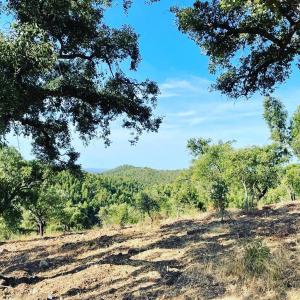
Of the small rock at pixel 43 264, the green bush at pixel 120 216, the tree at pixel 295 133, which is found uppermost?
the tree at pixel 295 133

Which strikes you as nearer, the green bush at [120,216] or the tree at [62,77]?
the tree at [62,77]

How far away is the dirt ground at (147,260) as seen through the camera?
9406 mm

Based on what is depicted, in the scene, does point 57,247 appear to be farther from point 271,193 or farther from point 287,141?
point 271,193

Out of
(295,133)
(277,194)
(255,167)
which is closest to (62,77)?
(255,167)

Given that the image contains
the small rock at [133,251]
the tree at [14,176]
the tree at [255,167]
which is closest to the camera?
the small rock at [133,251]

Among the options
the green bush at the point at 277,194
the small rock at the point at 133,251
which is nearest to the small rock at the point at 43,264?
the small rock at the point at 133,251

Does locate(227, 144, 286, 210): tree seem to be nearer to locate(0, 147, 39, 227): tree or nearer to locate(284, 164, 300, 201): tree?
locate(284, 164, 300, 201): tree

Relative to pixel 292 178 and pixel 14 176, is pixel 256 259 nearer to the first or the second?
pixel 14 176

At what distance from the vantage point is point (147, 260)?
1196cm

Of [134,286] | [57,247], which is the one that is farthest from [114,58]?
[57,247]

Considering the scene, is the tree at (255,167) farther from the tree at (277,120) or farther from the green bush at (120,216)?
the green bush at (120,216)

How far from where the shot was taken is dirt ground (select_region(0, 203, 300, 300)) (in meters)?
9.41

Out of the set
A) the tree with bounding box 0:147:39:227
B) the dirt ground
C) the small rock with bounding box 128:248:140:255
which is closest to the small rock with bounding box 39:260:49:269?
the dirt ground

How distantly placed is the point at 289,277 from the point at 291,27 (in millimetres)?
6012
